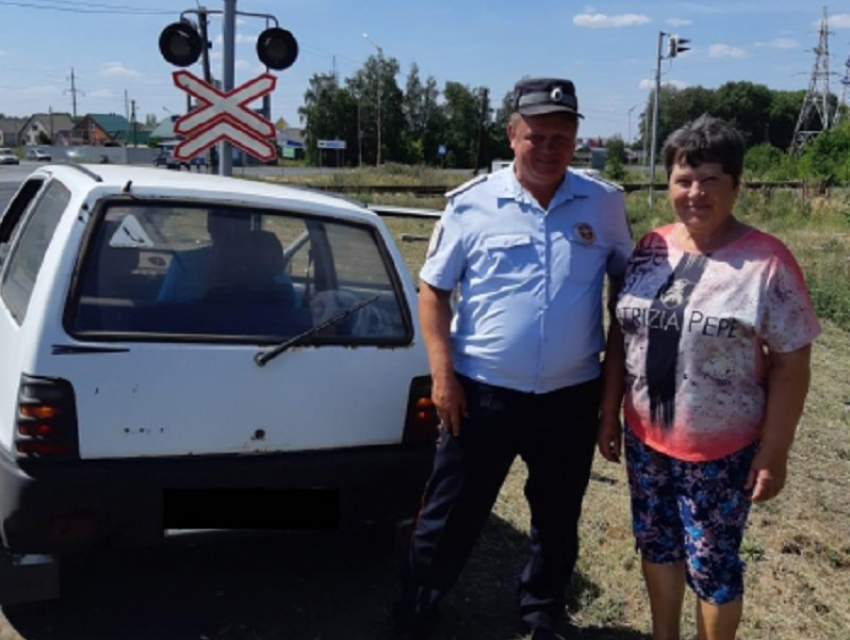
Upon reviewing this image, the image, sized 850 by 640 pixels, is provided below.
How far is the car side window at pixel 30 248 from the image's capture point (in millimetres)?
3141

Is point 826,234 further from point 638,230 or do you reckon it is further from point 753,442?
point 753,442

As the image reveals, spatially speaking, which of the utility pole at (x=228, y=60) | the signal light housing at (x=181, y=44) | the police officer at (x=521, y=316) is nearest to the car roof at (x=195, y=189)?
the police officer at (x=521, y=316)

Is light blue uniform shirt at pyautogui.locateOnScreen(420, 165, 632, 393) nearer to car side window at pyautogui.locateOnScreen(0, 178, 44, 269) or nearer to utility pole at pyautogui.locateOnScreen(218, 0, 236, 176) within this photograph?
car side window at pyautogui.locateOnScreen(0, 178, 44, 269)

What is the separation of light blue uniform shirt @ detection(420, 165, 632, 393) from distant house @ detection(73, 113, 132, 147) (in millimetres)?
112912

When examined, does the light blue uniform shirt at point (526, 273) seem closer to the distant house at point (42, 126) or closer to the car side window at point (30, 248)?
the car side window at point (30, 248)

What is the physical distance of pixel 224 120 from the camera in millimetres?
7816

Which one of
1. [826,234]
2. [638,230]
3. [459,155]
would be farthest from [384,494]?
[459,155]

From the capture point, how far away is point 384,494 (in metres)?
3.14

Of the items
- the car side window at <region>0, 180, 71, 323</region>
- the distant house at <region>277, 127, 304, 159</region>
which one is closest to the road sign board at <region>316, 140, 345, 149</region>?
the distant house at <region>277, 127, 304, 159</region>

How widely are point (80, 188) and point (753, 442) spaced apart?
2391mm

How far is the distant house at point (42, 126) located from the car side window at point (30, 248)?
128799mm

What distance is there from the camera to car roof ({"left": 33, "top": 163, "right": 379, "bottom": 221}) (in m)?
3.06

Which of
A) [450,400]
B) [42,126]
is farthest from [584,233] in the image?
[42,126]

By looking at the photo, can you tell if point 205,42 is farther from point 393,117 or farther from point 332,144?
point 393,117
